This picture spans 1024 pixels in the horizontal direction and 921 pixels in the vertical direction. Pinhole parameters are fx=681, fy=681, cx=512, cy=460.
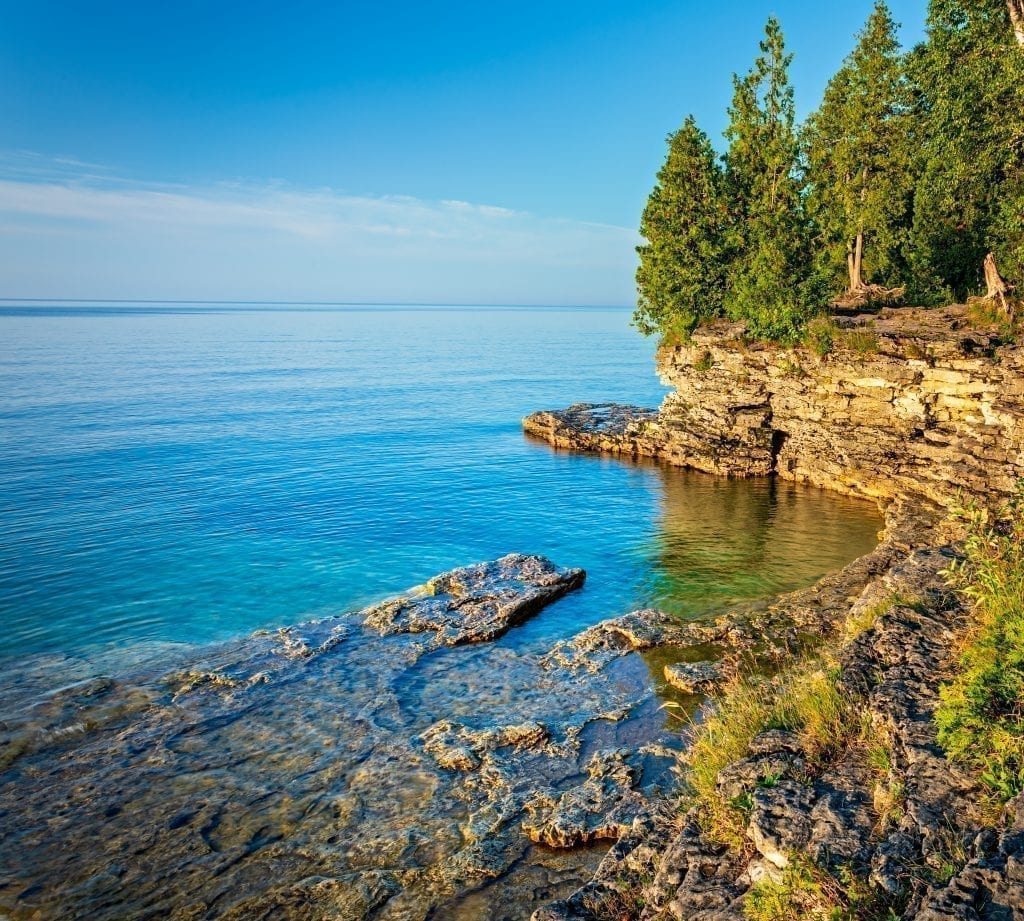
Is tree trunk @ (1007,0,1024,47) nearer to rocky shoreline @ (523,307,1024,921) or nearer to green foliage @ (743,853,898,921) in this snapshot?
rocky shoreline @ (523,307,1024,921)

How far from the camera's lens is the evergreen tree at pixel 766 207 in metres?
45.9

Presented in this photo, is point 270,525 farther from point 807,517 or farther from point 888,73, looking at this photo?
point 888,73

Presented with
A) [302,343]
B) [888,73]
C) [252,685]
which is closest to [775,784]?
[252,685]

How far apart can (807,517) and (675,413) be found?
52.6 ft

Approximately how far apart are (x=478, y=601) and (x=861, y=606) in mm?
13898

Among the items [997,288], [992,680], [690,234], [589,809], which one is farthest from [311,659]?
[690,234]

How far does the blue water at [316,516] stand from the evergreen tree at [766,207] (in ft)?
40.6

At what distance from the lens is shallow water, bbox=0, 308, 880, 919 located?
44.0ft

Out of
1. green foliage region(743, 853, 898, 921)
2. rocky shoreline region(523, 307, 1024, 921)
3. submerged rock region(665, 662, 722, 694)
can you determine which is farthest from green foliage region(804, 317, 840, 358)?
green foliage region(743, 853, 898, 921)

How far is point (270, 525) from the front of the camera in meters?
38.6

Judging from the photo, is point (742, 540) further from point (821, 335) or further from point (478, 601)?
point (478, 601)

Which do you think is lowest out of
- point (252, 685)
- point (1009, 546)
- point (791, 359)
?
point (252, 685)

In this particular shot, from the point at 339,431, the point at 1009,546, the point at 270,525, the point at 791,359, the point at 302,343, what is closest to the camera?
→ the point at 1009,546

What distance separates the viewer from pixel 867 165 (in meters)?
53.7
